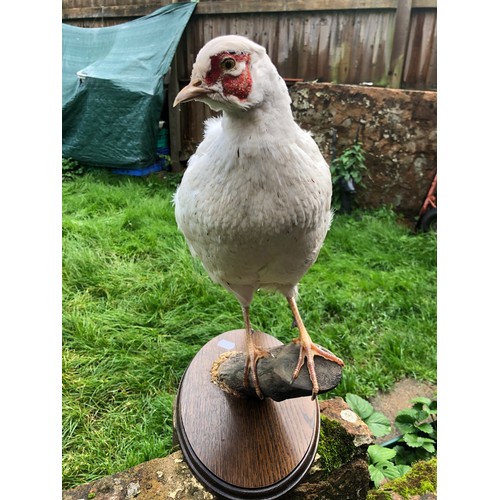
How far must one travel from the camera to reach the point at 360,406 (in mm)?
1386

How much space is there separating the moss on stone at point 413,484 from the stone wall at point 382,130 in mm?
1717

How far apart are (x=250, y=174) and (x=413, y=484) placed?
1009 millimetres

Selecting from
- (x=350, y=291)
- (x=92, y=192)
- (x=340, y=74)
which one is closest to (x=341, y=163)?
(x=340, y=74)

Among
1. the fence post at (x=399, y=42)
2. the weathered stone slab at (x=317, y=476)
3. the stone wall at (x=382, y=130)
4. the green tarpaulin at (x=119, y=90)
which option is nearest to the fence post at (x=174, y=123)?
the green tarpaulin at (x=119, y=90)

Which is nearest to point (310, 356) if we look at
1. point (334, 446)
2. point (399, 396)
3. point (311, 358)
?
point (311, 358)

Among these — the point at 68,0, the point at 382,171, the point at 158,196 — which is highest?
the point at 68,0

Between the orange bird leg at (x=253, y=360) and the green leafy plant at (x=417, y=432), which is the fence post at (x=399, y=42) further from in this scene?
the orange bird leg at (x=253, y=360)

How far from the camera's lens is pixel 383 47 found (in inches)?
92.0

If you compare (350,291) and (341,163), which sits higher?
(341,163)

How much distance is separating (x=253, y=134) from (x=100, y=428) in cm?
107

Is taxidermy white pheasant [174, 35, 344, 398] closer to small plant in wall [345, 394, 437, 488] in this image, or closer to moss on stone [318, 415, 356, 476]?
moss on stone [318, 415, 356, 476]

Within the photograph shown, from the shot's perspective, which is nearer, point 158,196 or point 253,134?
point 253,134

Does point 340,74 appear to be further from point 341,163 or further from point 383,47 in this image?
point 341,163

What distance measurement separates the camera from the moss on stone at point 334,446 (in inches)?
39.9
